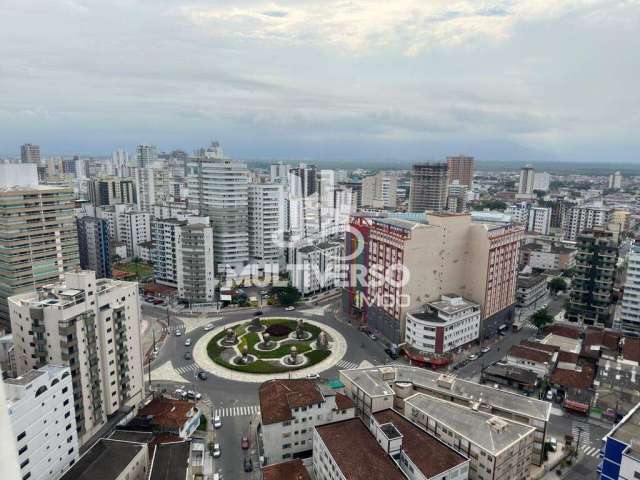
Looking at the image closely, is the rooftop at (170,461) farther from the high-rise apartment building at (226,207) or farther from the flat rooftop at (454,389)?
the high-rise apartment building at (226,207)

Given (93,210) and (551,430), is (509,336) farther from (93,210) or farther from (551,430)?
(93,210)

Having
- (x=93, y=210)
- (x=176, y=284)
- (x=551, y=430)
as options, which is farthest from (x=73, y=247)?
(x=551, y=430)

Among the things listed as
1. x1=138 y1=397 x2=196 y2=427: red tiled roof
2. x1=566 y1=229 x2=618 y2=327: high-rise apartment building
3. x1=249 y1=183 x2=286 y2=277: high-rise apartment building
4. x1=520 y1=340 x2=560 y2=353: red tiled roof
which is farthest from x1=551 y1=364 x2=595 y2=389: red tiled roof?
x1=249 y1=183 x2=286 y2=277: high-rise apartment building

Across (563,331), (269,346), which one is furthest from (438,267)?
(269,346)

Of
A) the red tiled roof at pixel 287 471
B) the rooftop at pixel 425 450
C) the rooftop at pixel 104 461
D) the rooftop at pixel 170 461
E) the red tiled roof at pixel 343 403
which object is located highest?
the rooftop at pixel 425 450

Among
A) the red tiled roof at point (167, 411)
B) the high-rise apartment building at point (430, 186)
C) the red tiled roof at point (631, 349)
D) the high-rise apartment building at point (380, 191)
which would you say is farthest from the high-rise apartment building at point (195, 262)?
the high-rise apartment building at point (380, 191)

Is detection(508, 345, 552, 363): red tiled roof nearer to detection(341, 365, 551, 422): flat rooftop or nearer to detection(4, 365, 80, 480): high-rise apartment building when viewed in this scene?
detection(341, 365, 551, 422): flat rooftop

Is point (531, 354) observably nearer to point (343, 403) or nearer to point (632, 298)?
point (632, 298)
